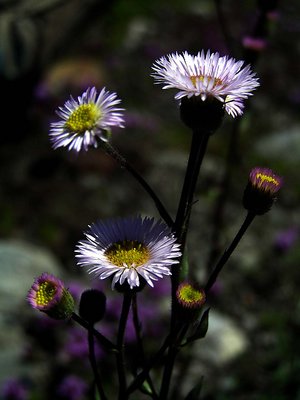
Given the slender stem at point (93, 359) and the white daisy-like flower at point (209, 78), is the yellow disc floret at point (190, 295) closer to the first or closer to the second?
the slender stem at point (93, 359)

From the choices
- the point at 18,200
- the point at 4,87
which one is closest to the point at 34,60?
the point at 4,87

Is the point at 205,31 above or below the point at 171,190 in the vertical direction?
above

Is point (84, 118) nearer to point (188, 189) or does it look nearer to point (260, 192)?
point (188, 189)

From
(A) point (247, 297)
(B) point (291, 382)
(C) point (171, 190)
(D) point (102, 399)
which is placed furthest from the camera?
(C) point (171, 190)

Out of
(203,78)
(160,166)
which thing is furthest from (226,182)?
Result: (160,166)

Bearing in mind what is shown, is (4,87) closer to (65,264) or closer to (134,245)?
(65,264)

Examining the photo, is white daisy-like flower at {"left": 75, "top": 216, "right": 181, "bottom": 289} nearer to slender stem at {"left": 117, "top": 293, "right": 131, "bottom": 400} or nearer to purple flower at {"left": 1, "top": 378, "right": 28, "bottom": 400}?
slender stem at {"left": 117, "top": 293, "right": 131, "bottom": 400}
